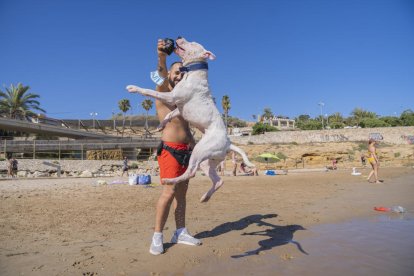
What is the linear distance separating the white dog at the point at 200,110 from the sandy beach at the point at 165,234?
2.97ft

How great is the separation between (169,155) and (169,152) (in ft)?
0.13

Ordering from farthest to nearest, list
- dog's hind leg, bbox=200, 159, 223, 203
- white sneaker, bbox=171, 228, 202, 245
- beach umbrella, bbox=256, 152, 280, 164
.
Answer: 1. beach umbrella, bbox=256, 152, 280, 164
2. white sneaker, bbox=171, 228, 202, 245
3. dog's hind leg, bbox=200, 159, 223, 203

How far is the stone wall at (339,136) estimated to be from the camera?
4745 cm

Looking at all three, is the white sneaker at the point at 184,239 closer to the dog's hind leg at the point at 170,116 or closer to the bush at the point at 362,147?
the dog's hind leg at the point at 170,116

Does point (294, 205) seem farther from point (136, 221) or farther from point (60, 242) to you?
point (60, 242)

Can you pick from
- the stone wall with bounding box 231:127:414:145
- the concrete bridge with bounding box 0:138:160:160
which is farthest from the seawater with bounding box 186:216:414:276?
the stone wall with bounding box 231:127:414:145

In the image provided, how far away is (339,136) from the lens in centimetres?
Result: 5172

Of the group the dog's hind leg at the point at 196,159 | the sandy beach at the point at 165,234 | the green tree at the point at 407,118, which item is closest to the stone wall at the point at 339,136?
the green tree at the point at 407,118

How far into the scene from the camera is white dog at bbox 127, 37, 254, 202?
346 cm

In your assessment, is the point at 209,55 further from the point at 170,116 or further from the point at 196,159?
the point at 196,159

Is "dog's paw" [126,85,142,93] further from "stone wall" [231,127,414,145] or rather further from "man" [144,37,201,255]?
"stone wall" [231,127,414,145]

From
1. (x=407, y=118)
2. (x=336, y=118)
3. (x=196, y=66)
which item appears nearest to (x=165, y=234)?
(x=196, y=66)

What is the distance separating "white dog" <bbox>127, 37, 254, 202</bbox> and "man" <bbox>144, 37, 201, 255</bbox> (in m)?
0.45

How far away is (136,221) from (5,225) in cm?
210
